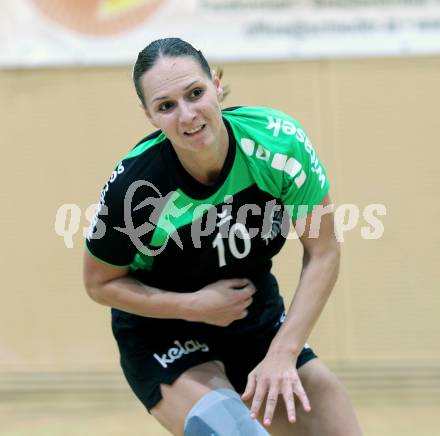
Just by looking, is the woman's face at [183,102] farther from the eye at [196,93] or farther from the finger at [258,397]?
the finger at [258,397]

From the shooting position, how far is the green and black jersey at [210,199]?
7.19ft

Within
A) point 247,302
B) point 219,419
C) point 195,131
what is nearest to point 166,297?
point 247,302

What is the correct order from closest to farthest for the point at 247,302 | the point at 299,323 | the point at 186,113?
the point at 186,113, the point at 299,323, the point at 247,302

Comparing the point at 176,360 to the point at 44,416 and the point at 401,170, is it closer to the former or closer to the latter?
the point at 44,416

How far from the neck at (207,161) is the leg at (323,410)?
636 millimetres

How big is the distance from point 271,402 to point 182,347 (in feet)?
1.19

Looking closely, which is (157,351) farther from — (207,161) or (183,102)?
(183,102)

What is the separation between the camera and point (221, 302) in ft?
7.28

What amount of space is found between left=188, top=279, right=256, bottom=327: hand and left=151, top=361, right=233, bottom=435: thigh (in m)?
0.15

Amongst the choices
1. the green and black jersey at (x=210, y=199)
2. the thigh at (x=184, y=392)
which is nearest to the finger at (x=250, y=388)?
the thigh at (x=184, y=392)

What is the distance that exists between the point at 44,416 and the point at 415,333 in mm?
2075

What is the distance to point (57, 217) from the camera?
4.74m

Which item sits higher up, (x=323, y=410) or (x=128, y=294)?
(x=128, y=294)

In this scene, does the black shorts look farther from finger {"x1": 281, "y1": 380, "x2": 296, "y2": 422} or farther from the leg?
finger {"x1": 281, "y1": 380, "x2": 296, "y2": 422}
